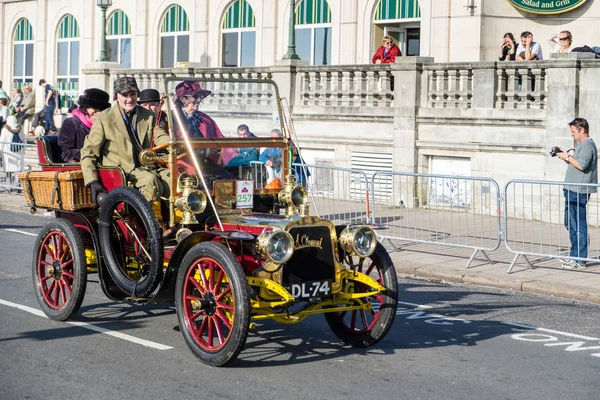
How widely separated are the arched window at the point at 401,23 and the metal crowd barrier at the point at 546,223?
37.8 ft

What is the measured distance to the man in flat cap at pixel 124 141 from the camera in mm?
8578

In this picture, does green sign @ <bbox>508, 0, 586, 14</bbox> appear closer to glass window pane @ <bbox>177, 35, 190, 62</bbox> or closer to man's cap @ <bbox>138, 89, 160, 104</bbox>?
glass window pane @ <bbox>177, 35, 190, 62</bbox>

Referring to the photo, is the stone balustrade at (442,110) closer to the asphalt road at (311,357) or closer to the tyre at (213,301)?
the asphalt road at (311,357)

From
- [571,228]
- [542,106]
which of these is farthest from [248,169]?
[542,106]

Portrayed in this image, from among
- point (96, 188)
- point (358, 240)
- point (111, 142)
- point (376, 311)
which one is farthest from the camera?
point (111, 142)

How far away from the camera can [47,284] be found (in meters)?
9.51

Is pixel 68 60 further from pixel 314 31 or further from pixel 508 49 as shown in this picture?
pixel 508 49

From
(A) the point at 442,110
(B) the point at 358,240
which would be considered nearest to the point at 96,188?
(B) the point at 358,240

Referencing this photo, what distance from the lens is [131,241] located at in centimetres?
852

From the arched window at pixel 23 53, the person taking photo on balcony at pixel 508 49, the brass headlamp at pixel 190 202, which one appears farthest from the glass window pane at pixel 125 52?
the brass headlamp at pixel 190 202

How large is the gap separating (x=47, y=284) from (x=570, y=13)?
15912mm

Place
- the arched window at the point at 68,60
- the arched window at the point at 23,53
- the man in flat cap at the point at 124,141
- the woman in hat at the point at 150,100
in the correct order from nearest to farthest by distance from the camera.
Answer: the man in flat cap at the point at 124,141 < the woman in hat at the point at 150,100 < the arched window at the point at 68,60 < the arched window at the point at 23,53

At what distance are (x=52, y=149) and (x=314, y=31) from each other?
690 inches

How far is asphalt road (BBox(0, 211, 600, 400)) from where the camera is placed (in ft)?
22.5
